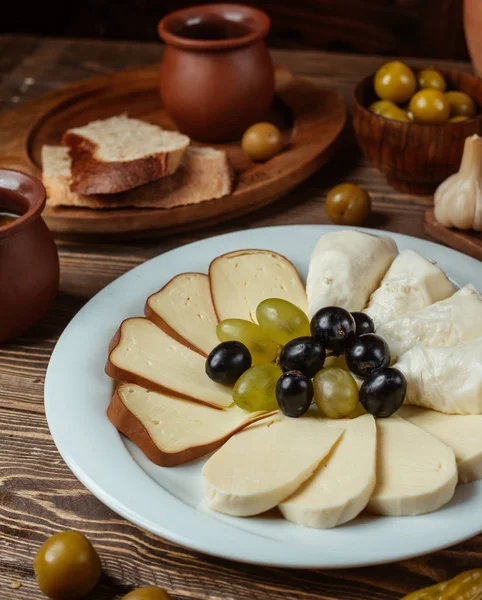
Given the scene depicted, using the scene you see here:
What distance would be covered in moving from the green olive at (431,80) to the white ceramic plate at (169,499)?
0.71 meters

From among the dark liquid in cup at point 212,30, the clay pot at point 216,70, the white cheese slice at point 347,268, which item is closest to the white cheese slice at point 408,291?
the white cheese slice at point 347,268

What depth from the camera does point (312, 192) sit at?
1969mm

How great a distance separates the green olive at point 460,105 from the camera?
1.88 metres

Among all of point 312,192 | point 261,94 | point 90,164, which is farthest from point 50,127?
point 312,192

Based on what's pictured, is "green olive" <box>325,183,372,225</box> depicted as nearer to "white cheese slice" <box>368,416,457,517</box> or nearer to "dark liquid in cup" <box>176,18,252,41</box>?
"dark liquid in cup" <box>176,18,252,41</box>

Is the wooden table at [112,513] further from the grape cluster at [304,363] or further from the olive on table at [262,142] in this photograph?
the grape cluster at [304,363]

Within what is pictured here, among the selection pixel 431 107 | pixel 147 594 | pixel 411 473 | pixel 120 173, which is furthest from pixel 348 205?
pixel 147 594

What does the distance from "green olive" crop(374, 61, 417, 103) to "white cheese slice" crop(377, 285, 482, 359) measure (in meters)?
0.82

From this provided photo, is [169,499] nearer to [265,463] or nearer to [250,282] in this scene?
[265,463]

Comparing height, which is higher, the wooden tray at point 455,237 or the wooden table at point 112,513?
the wooden tray at point 455,237

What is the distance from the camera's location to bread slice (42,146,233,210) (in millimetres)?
1739

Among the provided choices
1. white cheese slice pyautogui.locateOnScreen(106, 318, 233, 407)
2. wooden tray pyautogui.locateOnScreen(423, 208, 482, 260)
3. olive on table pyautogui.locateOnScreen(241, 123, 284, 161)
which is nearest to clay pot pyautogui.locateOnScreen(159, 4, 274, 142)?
olive on table pyautogui.locateOnScreen(241, 123, 284, 161)

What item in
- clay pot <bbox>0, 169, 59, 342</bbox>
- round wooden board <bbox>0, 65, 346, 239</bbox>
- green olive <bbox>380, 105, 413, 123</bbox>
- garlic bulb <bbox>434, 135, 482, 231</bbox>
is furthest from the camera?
green olive <bbox>380, 105, 413, 123</bbox>

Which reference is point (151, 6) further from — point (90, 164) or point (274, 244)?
point (274, 244)
